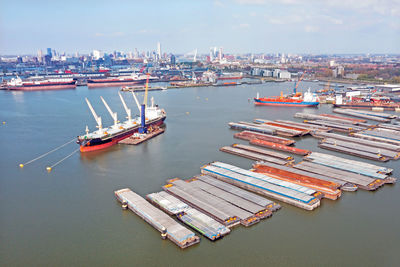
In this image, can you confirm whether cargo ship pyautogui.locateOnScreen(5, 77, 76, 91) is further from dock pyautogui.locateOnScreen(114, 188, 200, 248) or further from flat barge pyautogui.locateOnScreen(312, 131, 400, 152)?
dock pyautogui.locateOnScreen(114, 188, 200, 248)

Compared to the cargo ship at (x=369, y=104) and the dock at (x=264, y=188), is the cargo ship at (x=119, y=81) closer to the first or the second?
the cargo ship at (x=369, y=104)

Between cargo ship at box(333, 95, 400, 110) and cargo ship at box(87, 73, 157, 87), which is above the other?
cargo ship at box(87, 73, 157, 87)

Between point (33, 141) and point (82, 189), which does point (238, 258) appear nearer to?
point (82, 189)

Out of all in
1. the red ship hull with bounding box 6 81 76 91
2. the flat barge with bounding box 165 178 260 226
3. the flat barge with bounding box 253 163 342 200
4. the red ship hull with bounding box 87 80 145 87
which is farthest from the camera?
the red ship hull with bounding box 87 80 145 87

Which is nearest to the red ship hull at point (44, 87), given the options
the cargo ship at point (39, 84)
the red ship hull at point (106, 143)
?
the cargo ship at point (39, 84)

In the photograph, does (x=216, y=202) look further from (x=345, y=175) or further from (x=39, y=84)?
(x=39, y=84)

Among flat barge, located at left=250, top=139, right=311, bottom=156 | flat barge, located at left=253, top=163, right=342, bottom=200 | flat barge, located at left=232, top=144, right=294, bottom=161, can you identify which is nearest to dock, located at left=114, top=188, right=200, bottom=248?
flat barge, located at left=253, top=163, right=342, bottom=200
